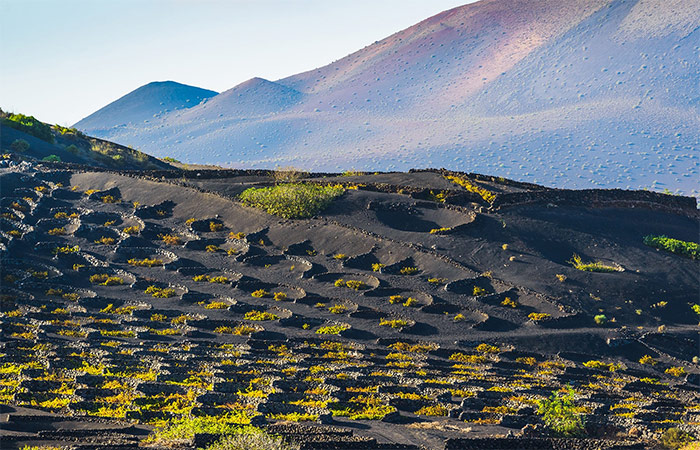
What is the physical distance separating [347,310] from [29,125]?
62967 millimetres

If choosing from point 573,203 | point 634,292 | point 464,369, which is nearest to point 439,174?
point 573,203

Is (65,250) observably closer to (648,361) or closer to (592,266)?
(592,266)

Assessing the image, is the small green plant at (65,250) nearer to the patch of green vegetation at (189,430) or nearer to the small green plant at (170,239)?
the small green plant at (170,239)

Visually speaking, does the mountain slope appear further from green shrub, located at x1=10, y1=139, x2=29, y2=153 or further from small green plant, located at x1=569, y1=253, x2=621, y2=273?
small green plant, located at x1=569, y1=253, x2=621, y2=273

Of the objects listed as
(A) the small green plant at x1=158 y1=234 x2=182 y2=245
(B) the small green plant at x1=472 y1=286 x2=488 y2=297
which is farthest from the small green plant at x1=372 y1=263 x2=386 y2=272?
(A) the small green plant at x1=158 y1=234 x2=182 y2=245

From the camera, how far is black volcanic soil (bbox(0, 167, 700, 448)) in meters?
31.7

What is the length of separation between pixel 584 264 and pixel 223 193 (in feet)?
101

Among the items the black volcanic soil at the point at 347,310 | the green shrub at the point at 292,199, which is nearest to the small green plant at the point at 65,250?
the black volcanic soil at the point at 347,310

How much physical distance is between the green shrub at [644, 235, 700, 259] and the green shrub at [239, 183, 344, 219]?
80.4 ft

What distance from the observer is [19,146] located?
9206cm

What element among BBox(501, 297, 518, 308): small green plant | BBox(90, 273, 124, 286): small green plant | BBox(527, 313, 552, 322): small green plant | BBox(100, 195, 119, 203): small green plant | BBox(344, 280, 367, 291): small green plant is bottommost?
BBox(527, 313, 552, 322): small green plant

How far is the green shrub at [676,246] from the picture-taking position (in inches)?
2436

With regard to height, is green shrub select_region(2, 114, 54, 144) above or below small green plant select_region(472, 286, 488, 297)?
above

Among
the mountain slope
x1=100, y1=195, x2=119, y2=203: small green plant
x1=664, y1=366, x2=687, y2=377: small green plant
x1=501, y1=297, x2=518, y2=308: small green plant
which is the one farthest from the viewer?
the mountain slope
